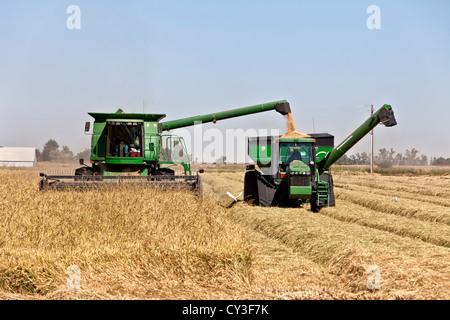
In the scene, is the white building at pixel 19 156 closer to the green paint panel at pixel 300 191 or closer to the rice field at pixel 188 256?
the green paint panel at pixel 300 191

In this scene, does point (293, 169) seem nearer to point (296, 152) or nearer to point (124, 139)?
point (296, 152)

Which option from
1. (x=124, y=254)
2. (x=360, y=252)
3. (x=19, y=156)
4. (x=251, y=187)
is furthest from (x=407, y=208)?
(x=19, y=156)

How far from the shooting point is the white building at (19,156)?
77.7 meters

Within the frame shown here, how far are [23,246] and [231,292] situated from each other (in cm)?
281

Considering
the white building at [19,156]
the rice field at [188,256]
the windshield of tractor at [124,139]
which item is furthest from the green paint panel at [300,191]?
the white building at [19,156]

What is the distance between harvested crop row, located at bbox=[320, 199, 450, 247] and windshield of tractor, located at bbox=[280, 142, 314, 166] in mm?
1832

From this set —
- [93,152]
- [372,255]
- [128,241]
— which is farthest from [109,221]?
[93,152]

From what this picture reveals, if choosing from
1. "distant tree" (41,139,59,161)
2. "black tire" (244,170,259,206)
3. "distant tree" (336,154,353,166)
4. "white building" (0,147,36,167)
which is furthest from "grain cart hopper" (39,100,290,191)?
"distant tree" (41,139,59,161)

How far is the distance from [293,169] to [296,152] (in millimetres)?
989

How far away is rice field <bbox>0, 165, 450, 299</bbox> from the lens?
16.7 feet

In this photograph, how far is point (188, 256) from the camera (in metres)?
5.54

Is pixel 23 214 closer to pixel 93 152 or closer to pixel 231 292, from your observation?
pixel 231 292

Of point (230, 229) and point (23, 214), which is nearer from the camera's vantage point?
point (230, 229)

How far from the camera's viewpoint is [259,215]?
11523 millimetres
